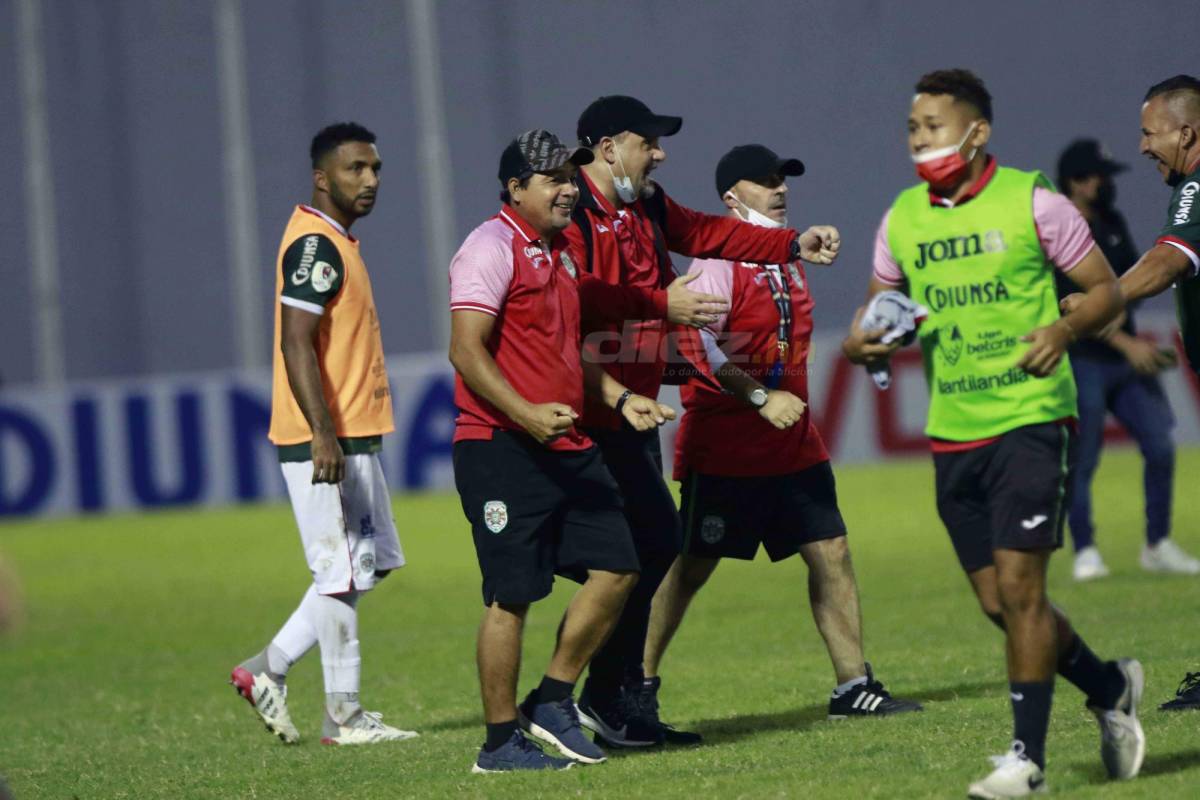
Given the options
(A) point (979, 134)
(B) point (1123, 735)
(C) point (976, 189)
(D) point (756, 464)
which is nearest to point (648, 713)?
(D) point (756, 464)

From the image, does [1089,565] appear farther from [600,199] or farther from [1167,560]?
[600,199]

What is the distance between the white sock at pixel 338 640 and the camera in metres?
8.31

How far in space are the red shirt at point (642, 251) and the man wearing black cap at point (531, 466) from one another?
42cm

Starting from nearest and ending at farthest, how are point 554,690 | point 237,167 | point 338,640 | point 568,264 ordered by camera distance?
point 554,690 < point 568,264 < point 338,640 < point 237,167

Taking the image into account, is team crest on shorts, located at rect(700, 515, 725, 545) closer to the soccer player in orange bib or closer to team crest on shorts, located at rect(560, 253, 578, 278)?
the soccer player in orange bib

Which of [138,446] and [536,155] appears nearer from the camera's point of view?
[536,155]

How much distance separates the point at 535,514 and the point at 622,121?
1.71 meters

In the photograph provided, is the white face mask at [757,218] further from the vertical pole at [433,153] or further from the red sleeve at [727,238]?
the vertical pole at [433,153]

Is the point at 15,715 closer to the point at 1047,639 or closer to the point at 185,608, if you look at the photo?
the point at 185,608

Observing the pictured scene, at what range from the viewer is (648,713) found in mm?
7676

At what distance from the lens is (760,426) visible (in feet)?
26.9

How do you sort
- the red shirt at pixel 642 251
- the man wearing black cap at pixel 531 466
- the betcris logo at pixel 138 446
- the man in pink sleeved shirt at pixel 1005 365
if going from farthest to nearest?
the betcris logo at pixel 138 446 < the red shirt at pixel 642 251 < the man wearing black cap at pixel 531 466 < the man in pink sleeved shirt at pixel 1005 365

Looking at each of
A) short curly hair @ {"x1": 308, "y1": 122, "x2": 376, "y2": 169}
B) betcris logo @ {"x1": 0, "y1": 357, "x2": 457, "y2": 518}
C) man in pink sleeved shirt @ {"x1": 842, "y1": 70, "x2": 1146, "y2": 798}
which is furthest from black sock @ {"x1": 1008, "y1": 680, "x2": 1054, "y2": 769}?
betcris logo @ {"x1": 0, "y1": 357, "x2": 457, "y2": 518}

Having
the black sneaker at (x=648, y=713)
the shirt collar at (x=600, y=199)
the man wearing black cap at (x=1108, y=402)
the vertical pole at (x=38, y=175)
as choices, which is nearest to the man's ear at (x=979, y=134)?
the shirt collar at (x=600, y=199)
